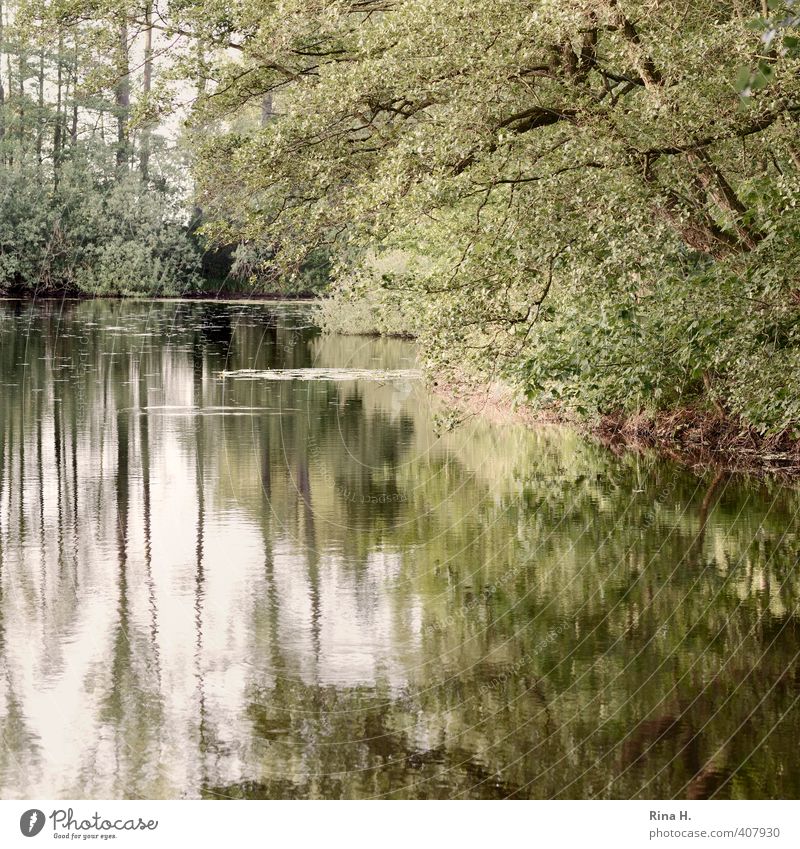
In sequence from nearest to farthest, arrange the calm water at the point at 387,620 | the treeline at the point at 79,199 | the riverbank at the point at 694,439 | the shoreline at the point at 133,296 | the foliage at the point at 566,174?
the calm water at the point at 387,620
the foliage at the point at 566,174
the riverbank at the point at 694,439
the treeline at the point at 79,199
the shoreline at the point at 133,296

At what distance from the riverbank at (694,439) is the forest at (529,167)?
20cm

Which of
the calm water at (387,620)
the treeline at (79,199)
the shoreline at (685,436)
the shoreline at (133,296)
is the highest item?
the treeline at (79,199)

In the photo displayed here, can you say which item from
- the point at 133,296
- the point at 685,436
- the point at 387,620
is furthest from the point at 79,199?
the point at 387,620

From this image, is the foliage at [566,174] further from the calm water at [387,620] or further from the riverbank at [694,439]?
the calm water at [387,620]

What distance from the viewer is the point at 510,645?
984 centimetres

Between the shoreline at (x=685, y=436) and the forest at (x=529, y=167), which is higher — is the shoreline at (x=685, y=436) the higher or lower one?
the lower one

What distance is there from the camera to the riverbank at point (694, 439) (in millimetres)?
17688

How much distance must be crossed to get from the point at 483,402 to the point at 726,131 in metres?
11.7

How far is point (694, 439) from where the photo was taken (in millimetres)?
19328

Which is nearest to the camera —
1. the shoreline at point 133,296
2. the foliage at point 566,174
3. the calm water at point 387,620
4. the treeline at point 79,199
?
the calm water at point 387,620

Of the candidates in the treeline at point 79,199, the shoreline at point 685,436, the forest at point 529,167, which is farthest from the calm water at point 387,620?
the treeline at point 79,199

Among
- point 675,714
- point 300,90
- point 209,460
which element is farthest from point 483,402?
point 675,714

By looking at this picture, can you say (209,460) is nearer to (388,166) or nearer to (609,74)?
(388,166)

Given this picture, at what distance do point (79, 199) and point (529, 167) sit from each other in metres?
51.8
